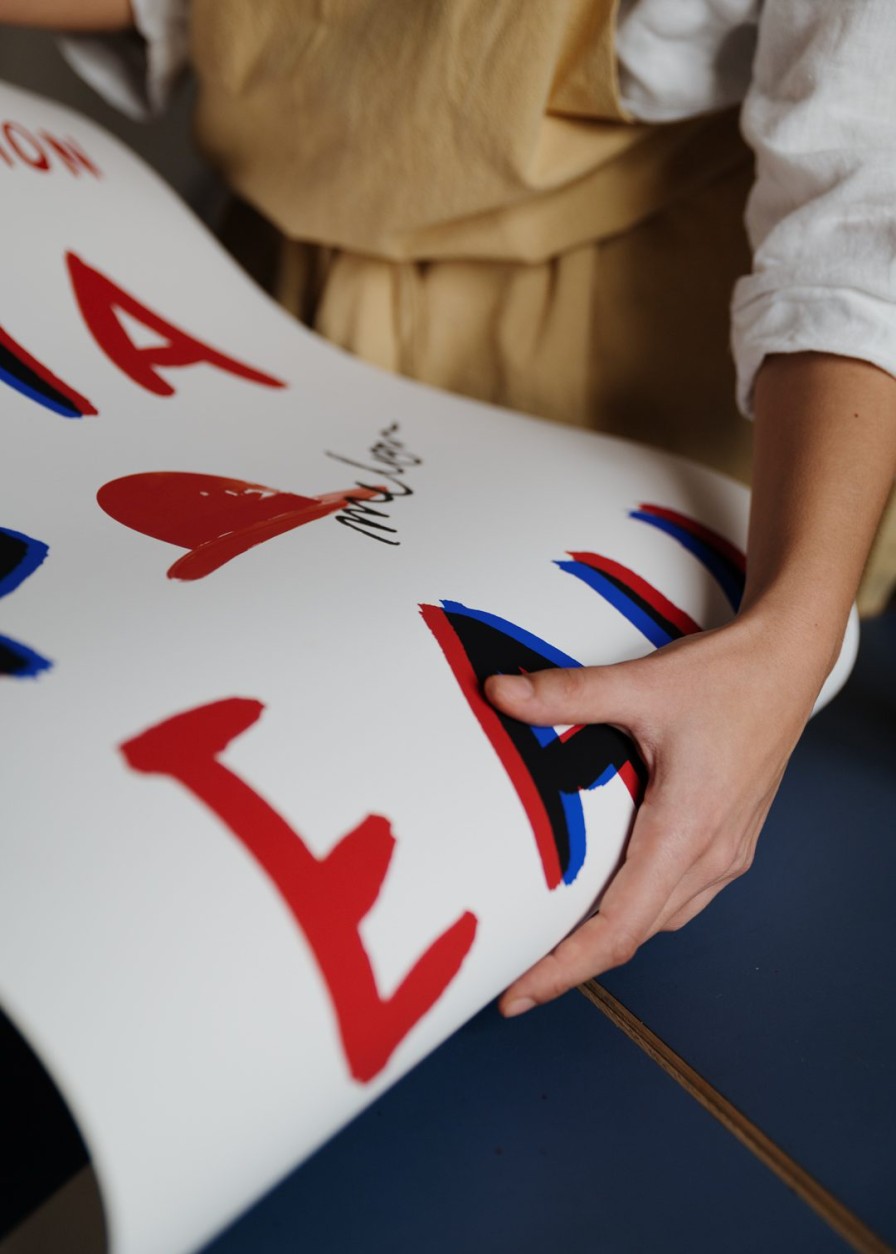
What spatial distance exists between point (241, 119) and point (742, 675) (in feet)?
1.90

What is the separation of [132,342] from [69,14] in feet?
1.09

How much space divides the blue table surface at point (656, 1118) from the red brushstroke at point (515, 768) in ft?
0.31

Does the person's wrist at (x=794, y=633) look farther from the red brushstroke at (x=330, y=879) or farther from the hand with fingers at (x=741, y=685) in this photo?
the red brushstroke at (x=330, y=879)

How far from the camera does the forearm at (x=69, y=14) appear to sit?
2.35ft

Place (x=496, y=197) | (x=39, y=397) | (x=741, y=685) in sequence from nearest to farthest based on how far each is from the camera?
(x=741, y=685)
(x=39, y=397)
(x=496, y=197)

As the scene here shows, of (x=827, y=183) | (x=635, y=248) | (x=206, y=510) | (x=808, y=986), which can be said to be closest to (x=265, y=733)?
(x=206, y=510)

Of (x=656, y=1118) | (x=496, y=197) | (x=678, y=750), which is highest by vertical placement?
(x=496, y=197)

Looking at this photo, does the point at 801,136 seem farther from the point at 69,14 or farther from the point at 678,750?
the point at 69,14

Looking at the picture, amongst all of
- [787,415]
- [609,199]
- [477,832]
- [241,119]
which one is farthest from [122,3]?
[477,832]

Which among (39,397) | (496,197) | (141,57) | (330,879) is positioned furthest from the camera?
(141,57)

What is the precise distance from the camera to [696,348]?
2.29 feet

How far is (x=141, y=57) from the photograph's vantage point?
0.84 metres

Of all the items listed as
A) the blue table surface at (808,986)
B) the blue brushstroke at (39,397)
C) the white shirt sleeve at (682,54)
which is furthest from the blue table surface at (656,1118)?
the white shirt sleeve at (682,54)

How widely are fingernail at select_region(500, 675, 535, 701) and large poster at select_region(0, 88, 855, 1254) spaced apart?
0.01 metres
